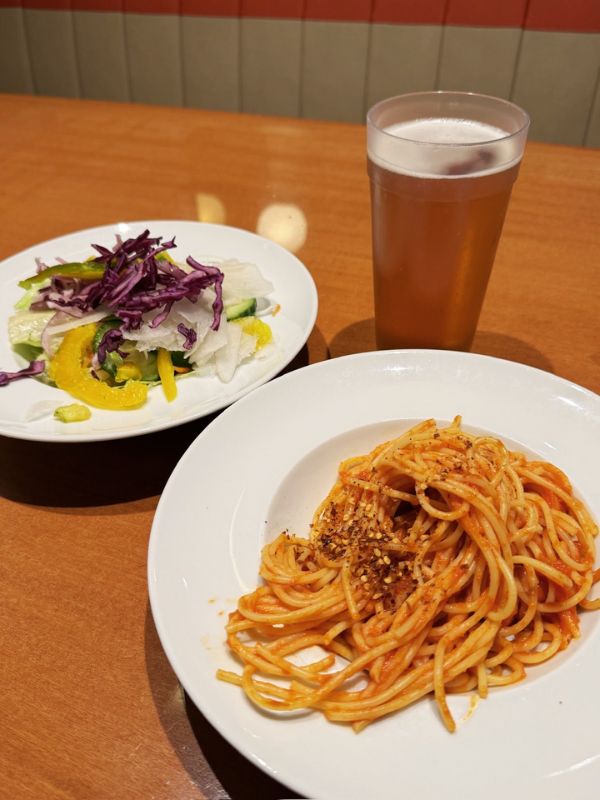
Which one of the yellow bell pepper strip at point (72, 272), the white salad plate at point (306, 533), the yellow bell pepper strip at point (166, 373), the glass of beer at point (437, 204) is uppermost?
the glass of beer at point (437, 204)

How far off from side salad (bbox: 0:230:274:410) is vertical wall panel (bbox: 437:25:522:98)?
244 cm

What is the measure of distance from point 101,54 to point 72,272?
126 inches

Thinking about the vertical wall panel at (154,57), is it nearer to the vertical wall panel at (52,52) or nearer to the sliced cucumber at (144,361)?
the vertical wall panel at (52,52)

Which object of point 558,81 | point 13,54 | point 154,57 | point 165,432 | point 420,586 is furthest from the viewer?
point 13,54

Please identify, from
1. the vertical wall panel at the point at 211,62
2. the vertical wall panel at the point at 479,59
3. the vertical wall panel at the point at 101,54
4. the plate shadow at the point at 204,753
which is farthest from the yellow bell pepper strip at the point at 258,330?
the vertical wall panel at the point at 101,54

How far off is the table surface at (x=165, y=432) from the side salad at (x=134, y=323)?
14cm

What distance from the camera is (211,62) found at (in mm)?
3992

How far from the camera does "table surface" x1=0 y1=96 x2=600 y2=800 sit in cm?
89

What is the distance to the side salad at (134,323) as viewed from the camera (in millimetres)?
1449

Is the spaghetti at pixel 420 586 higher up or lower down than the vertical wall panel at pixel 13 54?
higher up

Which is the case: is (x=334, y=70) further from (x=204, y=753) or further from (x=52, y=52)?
(x=204, y=753)

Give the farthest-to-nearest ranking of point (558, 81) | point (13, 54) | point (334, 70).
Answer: point (13, 54), point (334, 70), point (558, 81)

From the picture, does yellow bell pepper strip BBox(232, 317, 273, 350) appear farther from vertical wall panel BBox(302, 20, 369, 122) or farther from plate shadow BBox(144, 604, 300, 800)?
vertical wall panel BBox(302, 20, 369, 122)

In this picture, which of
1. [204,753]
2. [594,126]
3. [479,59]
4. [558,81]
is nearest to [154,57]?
[479,59]
